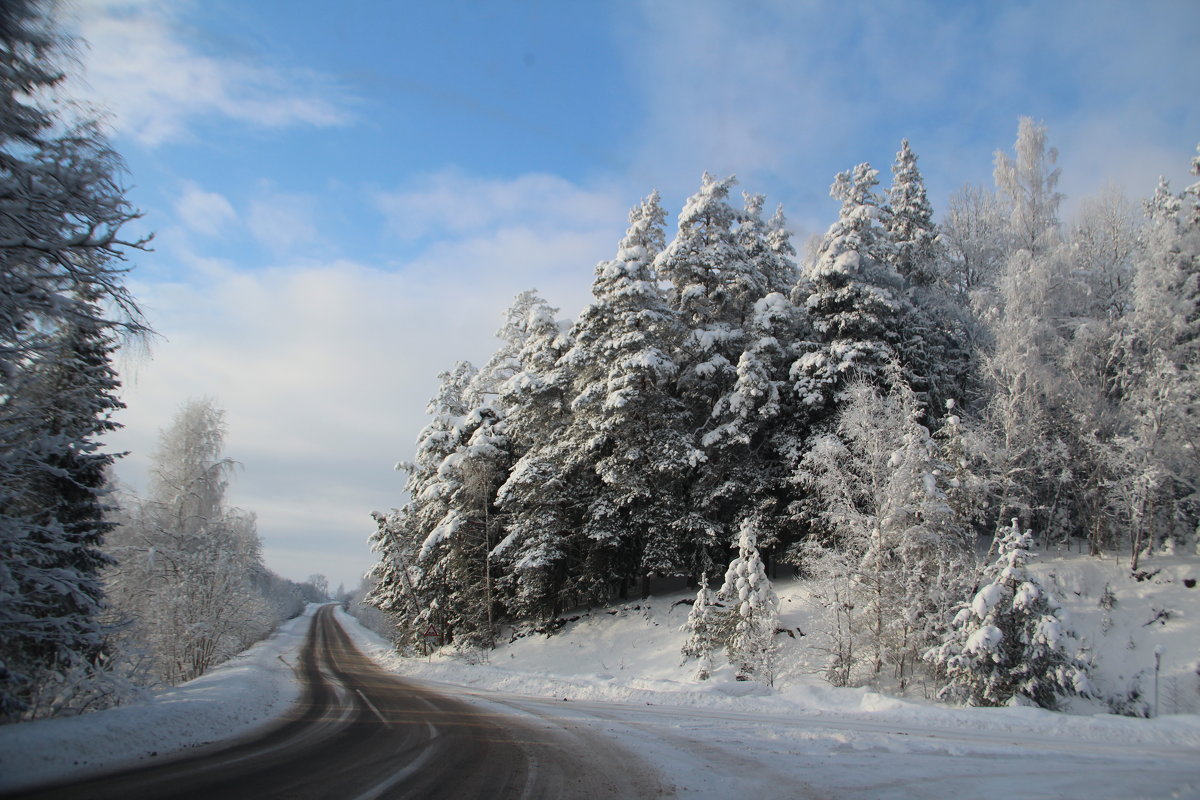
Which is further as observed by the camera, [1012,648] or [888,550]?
[888,550]

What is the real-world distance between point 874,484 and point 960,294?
71.4 feet

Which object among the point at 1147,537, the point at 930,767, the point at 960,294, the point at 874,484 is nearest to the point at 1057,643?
the point at 874,484

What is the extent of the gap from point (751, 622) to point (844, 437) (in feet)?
28.8

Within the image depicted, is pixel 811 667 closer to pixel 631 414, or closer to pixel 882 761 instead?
pixel 631 414

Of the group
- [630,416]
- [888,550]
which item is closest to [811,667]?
[888,550]

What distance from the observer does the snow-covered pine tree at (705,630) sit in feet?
67.6

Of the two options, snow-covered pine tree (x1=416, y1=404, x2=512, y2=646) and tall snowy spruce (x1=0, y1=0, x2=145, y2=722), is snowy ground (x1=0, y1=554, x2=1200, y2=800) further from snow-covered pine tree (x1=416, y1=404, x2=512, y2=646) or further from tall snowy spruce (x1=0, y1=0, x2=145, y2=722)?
snow-covered pine tree (x1=416, y1=404, x2=512, y2=646)

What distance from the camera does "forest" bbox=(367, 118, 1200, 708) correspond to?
19.2 meters

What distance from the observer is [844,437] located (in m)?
24.3

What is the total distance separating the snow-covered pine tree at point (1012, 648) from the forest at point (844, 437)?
0.06 metres

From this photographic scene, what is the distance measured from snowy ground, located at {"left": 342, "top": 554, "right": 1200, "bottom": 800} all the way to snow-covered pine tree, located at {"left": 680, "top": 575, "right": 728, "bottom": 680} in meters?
0.63

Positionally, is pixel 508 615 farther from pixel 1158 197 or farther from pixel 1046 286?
pixel 1158 197

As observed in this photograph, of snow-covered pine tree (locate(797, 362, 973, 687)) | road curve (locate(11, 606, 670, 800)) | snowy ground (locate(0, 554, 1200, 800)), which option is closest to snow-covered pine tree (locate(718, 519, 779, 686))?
snowy ground (locate(0, 554, 1200, 800))

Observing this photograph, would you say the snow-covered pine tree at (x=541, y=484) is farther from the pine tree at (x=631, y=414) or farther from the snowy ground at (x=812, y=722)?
the snowy ground at (x=812, y=722)
